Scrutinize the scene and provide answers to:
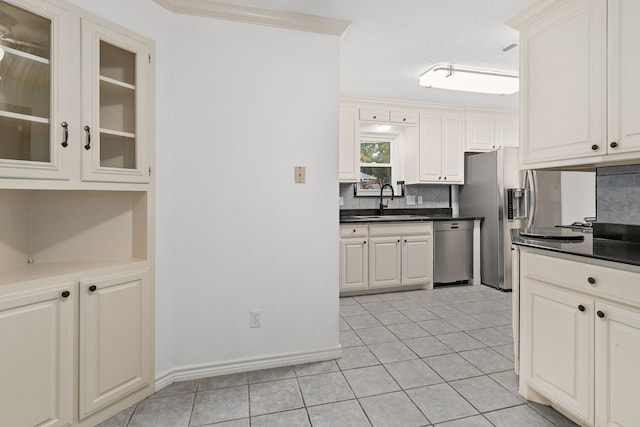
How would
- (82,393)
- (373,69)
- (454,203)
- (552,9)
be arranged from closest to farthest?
(82,393) < (552,9) < (373,69) < (454,203)

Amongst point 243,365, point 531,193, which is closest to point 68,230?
point 243,365

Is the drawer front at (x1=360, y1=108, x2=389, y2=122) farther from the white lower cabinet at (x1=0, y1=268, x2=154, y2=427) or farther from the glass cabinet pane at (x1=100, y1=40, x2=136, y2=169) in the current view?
the white lower cabinet at (x1=0, y1=268, x2=154, y2=427)

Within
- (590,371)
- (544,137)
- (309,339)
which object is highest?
(544,137)

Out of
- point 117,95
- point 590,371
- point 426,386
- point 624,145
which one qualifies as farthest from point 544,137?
point 117,95

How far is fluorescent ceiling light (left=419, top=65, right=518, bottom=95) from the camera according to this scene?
3174mm

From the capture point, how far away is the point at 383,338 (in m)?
2.71

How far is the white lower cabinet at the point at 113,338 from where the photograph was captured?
1.60 m

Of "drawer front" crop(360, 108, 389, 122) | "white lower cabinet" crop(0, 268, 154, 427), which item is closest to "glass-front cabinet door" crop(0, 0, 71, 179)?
"white lower cabinet" crop(0, 268, 154, 427)

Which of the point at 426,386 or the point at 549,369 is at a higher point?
the point at 549,369

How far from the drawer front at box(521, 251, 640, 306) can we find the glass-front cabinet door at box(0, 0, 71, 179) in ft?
7.67

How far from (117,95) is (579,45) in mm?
2425

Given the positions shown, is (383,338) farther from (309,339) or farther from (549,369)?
(549,369)

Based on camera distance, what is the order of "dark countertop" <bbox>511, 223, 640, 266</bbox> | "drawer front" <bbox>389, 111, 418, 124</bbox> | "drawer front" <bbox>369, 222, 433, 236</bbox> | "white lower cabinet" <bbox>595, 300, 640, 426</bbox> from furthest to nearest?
"drawer front" <bbox>389, 111, 418, 124</bbox>
"drawer front" <bbox>369, 222, 433, 236</bbox>
"dark countertop" <bbox>511, 223, 640, 266</bbox>
"white lower cabinet" <bbox>595, 300, 640, 426</bbox>

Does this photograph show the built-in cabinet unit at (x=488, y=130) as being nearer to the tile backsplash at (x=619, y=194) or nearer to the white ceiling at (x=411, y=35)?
the white ceiling at (x=411, y=35)
